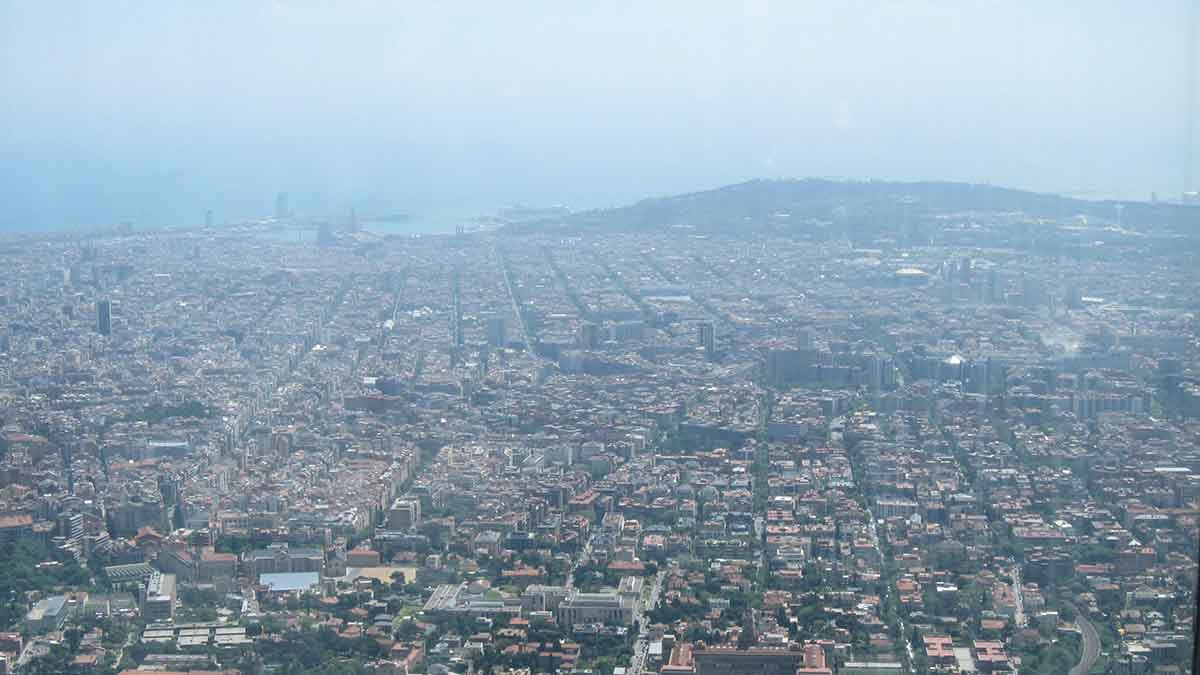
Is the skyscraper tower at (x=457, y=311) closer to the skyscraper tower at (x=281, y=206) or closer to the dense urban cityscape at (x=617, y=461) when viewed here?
the dense urban cityscape at (x=617, y=461)

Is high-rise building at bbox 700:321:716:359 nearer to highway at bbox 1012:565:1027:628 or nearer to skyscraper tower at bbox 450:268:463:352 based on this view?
skyscraper tower at bbox 450:268:463:352

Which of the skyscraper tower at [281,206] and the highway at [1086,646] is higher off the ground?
the skyscraper tower at [281,206]

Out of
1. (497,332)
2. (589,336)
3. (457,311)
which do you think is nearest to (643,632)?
(589,336)

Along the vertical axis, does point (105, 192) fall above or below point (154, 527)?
above

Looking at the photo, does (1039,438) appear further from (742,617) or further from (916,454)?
(742,617)

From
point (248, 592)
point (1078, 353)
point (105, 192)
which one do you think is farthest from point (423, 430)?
point (105, 192)

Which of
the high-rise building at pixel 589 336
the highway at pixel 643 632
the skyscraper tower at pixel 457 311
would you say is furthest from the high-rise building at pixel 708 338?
the highway at pixel 643 632
